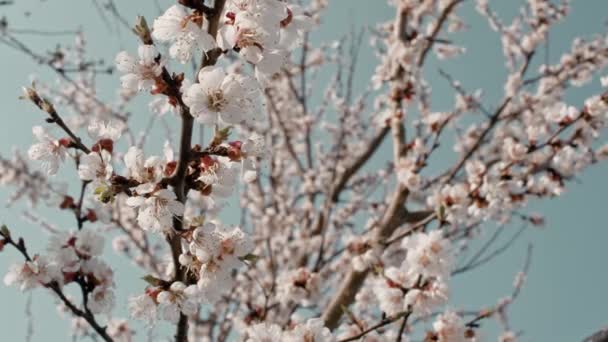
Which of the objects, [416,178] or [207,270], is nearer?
[207,270]

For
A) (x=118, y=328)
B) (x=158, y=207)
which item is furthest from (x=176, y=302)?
(x=118, y=328)

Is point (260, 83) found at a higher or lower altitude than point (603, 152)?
lower

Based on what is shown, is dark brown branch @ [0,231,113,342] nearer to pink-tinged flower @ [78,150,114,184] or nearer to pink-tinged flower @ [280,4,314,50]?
pink-tinged flower @ [78,150,114,184]

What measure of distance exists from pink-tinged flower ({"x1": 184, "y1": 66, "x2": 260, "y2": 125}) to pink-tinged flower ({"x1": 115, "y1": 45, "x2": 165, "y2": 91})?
0.10 metres

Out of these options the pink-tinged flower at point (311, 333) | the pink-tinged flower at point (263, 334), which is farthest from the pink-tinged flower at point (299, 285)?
the pink-tinged flower at point (263, 334)

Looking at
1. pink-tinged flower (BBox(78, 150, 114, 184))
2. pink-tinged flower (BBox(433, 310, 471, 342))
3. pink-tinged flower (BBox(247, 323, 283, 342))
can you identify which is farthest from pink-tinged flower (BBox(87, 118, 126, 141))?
pink-tinged flower (BBox(433, 310, 471, 342))

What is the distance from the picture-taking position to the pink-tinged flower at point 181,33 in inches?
51.7

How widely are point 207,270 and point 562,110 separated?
9.37 feet

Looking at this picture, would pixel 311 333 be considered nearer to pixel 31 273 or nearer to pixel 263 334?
pixel 263 334

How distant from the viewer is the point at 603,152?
4672 mm

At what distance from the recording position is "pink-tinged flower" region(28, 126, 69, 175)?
1.67 m

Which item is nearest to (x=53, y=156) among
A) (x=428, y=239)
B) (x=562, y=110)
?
(x=428, y=239)

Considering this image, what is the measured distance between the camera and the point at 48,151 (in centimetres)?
167

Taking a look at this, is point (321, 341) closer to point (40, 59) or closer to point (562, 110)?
point (562, 110)
